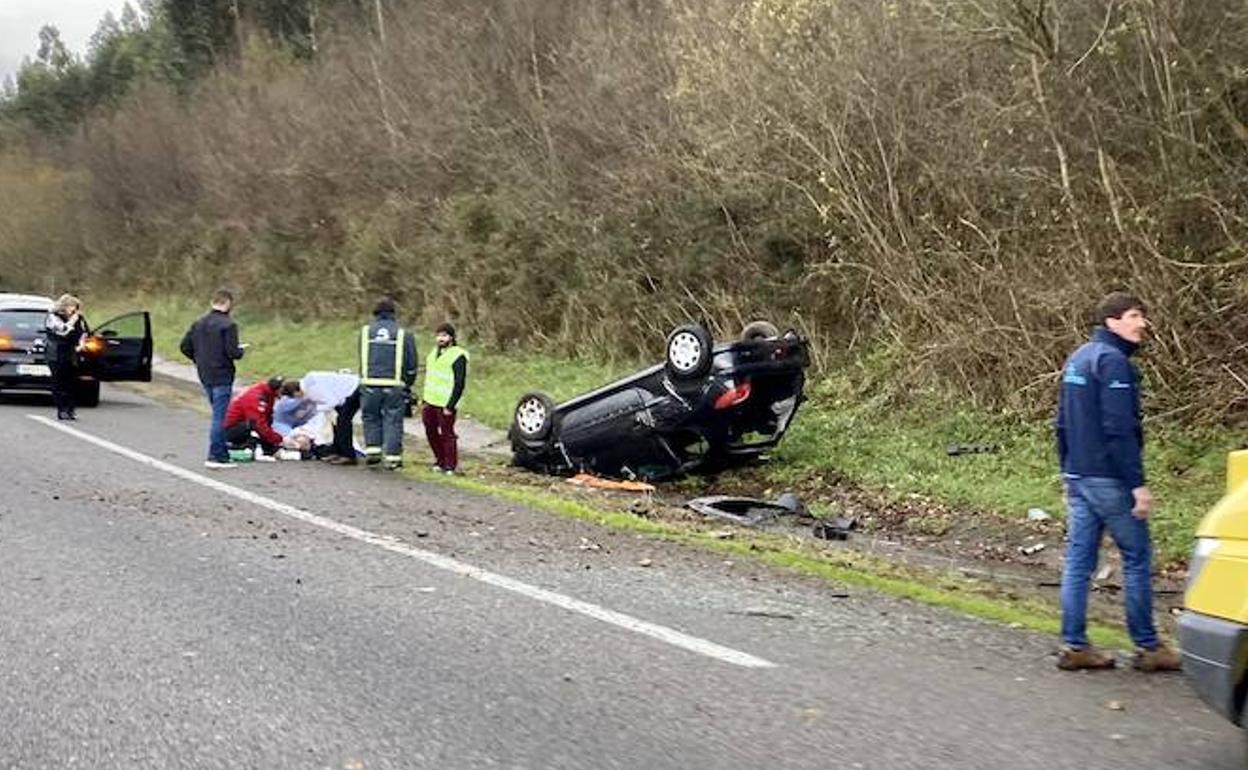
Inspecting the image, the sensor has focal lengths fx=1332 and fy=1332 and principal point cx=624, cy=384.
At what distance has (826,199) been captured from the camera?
54.3 ft

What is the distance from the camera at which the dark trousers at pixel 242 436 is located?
13.7 metres

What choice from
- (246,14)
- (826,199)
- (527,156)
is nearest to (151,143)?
(246,14)

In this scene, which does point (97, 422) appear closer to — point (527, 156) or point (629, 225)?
point (629, 225)

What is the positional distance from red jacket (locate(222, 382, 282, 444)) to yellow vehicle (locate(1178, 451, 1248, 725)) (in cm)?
1065

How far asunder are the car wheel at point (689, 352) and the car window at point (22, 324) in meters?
11.2

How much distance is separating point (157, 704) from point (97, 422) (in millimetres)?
12770

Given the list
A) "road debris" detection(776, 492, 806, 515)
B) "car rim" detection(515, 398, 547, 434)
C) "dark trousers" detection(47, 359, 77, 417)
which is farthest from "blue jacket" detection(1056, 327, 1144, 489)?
"dark trousers" detection(47, 359, 77, 417)

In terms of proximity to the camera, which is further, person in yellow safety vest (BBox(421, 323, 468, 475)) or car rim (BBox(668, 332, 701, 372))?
person in yellow safety vest (BBox(421, 323, 468, 475))

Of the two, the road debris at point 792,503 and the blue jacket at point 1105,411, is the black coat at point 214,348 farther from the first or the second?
the blue jacket at point 1105,411

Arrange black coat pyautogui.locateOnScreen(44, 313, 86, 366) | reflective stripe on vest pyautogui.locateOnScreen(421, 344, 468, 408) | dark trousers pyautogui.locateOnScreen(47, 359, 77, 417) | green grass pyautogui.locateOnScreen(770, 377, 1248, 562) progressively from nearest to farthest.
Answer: green grass pyautogui.locateOnScreen(770, 377, 1248, 562), reflective stripe on vest pyautogui.locateOnScreen(421, 344, 468, 408), black coat pyautogui.locateOnScreen(44, 313, 86, 366), dark trousers pyautogui.locateOnScreen(47, 359, 77, 417)

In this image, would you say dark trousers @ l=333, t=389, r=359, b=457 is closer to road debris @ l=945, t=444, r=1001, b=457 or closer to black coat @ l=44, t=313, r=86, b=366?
black coat @ l=44, t=313, r=86, b=366

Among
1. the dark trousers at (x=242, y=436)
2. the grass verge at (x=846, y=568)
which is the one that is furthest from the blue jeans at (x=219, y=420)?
the grass verge at (x=846, y=568)

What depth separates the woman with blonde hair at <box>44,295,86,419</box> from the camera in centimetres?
1672

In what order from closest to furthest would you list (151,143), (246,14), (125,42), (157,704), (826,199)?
(157,704)
(826,199)
(151,143)
(246,14)
(125,42)
